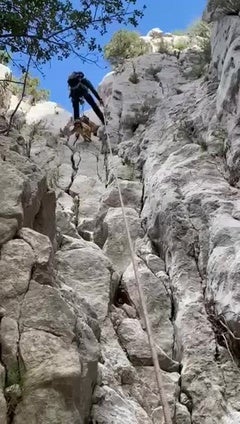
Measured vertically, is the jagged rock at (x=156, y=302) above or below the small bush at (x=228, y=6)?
below

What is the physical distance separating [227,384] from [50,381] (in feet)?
8.13

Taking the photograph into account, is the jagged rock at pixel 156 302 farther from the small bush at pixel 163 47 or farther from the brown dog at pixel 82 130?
the small bush at pixel 163 47

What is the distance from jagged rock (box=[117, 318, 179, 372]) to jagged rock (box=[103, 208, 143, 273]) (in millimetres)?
1564

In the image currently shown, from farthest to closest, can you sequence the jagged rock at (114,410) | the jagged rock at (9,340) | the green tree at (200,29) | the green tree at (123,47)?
the green tree at (123,47)
the green tree at (200,29)
the jagged rock at (114,410)
the jagged rock at (9,340)

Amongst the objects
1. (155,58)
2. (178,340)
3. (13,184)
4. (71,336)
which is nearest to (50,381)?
(71,336)

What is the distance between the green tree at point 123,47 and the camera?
16.3 metres

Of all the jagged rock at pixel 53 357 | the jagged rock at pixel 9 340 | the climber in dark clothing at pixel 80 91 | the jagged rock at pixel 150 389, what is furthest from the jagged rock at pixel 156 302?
the climber in dark clothing at pixel 80 91

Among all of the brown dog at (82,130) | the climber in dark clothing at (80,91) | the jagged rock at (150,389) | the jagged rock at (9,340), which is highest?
the climber in dark clothing at (80,91)

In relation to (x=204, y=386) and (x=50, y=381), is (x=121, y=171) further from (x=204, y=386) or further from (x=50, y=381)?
(x=50, y=381)

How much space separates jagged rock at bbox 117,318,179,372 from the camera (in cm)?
588

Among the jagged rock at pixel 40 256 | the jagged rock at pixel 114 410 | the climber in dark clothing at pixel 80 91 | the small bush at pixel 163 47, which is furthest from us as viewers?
the small bush at pixel 163 47

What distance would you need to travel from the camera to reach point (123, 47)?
54.4ft

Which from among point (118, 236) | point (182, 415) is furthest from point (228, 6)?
point (182, 415)

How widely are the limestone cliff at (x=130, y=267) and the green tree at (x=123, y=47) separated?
163 inches
